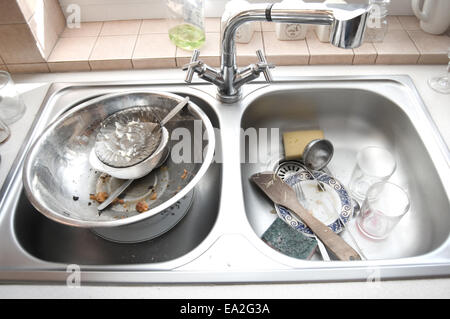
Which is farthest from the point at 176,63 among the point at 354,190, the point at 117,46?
the point at 354,190

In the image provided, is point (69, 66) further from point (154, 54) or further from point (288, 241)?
point (288, 241)

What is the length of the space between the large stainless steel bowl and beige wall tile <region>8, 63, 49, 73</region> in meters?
0.30

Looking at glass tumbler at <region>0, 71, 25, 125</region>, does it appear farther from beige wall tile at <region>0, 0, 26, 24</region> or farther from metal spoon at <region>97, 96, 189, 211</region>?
metal spoon at <region>97, 96, 189, 211</region>

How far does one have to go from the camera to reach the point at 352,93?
894mm

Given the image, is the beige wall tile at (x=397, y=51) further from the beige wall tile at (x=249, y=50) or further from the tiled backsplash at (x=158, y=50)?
Answer: the beige wall tile at (x=249, y=50)

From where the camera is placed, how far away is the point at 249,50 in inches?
37.4

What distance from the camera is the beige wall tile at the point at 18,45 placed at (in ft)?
2.84

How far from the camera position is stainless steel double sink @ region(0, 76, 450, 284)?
1.93 ft

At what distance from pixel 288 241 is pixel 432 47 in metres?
0.73

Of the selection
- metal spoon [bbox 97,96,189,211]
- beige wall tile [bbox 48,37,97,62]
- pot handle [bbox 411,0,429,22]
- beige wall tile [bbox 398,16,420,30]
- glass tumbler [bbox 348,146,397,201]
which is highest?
pot handle [bbox 411,0,429,22]

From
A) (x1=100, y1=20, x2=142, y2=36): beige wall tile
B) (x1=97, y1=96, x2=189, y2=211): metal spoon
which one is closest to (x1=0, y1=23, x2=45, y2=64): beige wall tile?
(x1=100, y1=20, x2=142, y2=36): beige wall tile

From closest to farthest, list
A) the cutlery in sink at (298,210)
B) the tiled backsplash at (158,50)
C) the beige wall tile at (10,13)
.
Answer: the cutlery in sink at (298,210)
the beige wall tile at (10,13)
the tiled backsplash at (158,50)

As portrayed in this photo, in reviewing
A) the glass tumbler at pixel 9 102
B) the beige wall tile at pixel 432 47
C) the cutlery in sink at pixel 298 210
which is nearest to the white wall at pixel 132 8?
the beige wall tile at pixel 432 47

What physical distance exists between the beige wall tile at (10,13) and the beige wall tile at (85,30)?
19cm
